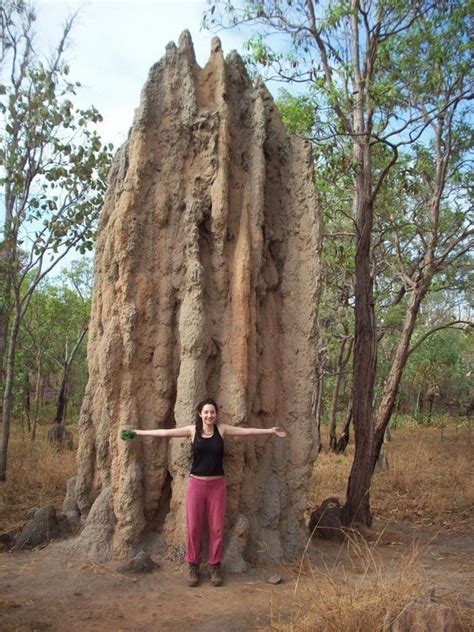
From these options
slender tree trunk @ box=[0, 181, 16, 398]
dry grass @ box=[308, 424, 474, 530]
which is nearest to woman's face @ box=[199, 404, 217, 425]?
dry grass @ box=[308, 424, 474, 530]

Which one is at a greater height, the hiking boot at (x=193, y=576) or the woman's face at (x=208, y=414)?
the woman's face at (x=208, y=414)

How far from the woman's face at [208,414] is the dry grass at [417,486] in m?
4.49

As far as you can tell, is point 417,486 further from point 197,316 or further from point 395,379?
point 197,316

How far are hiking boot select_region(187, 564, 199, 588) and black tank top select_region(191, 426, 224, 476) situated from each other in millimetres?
714

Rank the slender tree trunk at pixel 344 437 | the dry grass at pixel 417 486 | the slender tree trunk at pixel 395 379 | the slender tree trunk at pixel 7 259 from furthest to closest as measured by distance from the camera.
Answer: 1. the slender tree trunk at pixel 344 437
2. the slender tree trunk at pixel 7 259
3. the dry grass at pixel 417 486
4. the slender tree trunk at pixel 395 379

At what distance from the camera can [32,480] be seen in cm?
948

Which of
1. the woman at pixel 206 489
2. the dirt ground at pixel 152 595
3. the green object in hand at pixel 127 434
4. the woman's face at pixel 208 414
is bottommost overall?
the dirt ground at pixel 152 595

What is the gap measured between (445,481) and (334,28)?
7.54 metres

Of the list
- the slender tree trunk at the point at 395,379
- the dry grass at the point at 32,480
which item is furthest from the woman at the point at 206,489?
the slender tree trunk at the point at 395,379

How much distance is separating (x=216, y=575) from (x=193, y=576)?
179mm

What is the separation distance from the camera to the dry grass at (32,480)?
795cm

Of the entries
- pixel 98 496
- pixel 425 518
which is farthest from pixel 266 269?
pixel 425 518

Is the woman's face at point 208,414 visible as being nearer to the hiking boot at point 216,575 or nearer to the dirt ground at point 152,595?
the hiking boot at point 216,575

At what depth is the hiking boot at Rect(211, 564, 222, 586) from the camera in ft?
16.8
